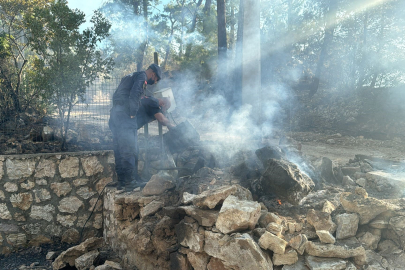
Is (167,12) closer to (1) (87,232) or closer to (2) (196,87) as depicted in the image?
(2) (196,87)

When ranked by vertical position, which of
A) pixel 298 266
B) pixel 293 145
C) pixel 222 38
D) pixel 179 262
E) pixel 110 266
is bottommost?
pixel 110 266

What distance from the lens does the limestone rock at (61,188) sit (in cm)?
486

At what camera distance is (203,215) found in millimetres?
2918

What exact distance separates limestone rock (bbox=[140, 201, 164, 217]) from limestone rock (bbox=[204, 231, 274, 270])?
107 cm

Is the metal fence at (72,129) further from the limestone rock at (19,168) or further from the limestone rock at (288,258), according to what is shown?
the limestone rock at (288,258)

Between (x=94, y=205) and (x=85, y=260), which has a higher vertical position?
(x=94, y=205)

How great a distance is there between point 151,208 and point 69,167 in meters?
2.06

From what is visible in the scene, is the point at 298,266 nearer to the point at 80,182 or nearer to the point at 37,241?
the point at 80,182

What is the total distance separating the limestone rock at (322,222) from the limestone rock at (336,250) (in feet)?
0.75

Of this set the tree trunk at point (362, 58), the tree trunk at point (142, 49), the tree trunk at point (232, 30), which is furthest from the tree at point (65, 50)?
the tree trunk at point (232, 30)

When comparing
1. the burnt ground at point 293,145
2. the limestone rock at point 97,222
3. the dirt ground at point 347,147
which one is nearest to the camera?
the burnt ground at point 293,145

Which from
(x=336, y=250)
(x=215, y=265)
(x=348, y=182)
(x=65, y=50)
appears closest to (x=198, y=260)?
(x=215, y=265)

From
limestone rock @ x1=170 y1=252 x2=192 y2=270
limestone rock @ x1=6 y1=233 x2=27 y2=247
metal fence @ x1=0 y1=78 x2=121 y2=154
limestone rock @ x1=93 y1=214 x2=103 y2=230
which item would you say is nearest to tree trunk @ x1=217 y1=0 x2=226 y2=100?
metal fence @ x1=0 y1=78 x2=121 y2=154

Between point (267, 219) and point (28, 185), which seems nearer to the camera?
point (267, 219)
